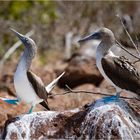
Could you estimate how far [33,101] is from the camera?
8.62m

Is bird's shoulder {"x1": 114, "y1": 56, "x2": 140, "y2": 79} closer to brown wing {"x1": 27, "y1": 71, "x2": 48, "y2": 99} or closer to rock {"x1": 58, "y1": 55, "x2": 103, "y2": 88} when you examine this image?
brown wing {"x1": 27, "y1": 71, "x2": 48, "y2": 99}

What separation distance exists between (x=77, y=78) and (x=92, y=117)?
827 cm

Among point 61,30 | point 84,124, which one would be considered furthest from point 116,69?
point 61,30

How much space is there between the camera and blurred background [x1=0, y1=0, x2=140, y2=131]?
54.7 ft

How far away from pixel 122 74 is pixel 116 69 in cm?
11

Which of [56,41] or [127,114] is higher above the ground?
[127,114]

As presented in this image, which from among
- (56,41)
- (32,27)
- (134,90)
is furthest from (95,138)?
(56,41)

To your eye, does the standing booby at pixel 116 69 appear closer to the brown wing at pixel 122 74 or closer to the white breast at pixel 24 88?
the brown wing at pixel 122 74

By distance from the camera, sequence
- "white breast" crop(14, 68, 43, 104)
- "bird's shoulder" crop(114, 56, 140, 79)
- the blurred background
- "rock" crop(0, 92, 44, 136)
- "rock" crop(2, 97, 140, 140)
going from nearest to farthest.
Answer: "rock" crop(2, 97, 140, 140), "white breast" crop(14, 68, 43, 104), "bird's shoulder" crop(114, 56, 140, 79), "rock" crop(0, 92, 44, 136), the blurred background

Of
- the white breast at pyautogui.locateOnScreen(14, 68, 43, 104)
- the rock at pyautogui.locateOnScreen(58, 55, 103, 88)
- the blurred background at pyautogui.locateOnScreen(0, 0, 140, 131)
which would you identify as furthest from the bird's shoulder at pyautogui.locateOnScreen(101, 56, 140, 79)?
the rock at pyautogui.locateOnScreen(58, 55, 103, 88)

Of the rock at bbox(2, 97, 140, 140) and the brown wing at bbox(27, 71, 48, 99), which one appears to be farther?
the brown wing at bbox(27, 71, 48, 99)

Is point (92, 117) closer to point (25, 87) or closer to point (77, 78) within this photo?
point (25, 87)

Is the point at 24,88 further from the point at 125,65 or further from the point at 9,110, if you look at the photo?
the point at 9,110

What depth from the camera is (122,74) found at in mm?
8477
